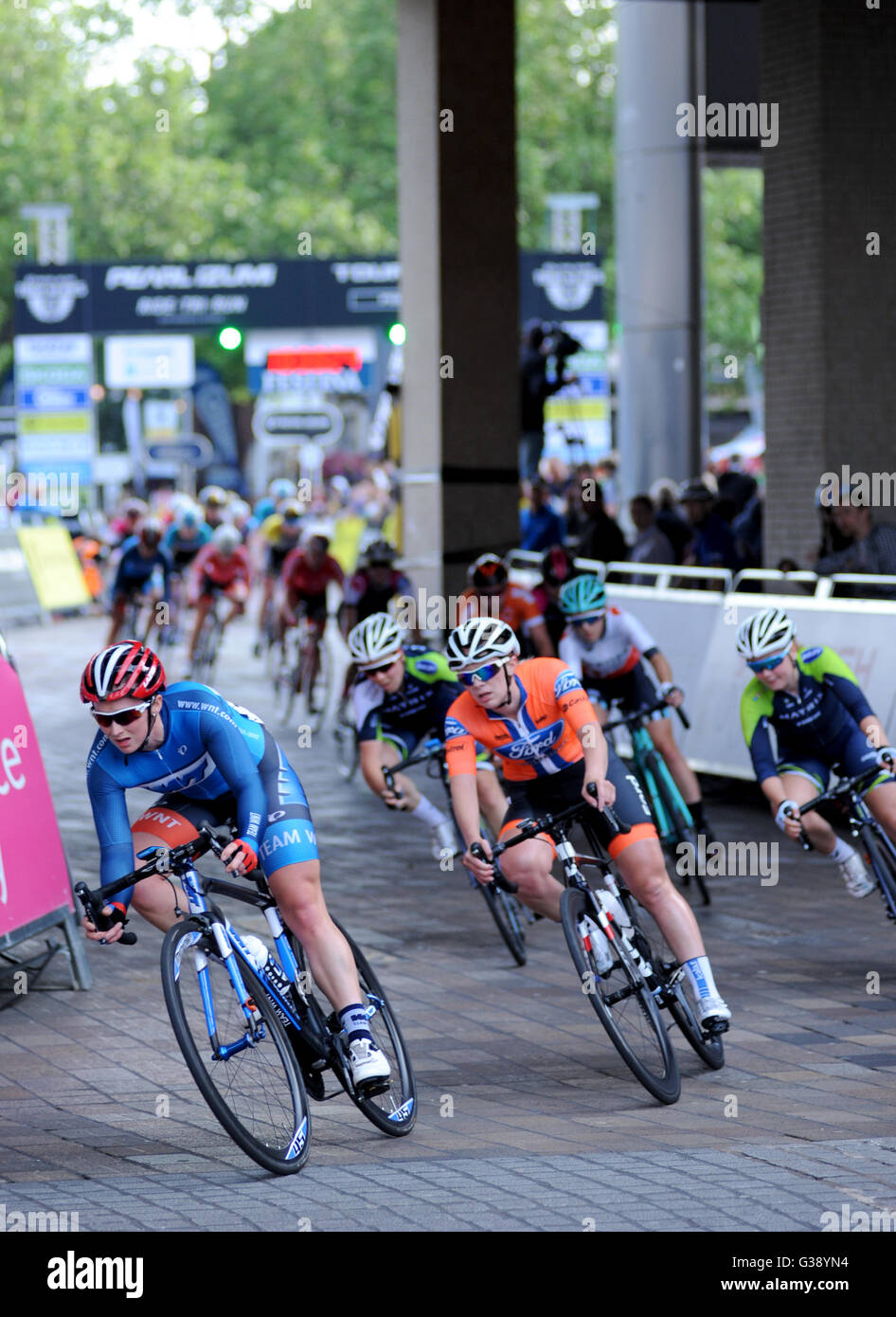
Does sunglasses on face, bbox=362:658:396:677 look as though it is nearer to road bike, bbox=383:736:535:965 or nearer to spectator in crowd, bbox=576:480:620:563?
road bike, bbox=383:736:535:965

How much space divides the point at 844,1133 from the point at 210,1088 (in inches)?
79.2

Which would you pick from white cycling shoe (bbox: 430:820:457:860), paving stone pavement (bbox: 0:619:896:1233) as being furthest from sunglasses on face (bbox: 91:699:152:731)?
white cycling shoe (bbox: 430:820:457:860)

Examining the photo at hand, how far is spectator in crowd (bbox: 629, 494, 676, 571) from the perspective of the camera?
17.2 meters

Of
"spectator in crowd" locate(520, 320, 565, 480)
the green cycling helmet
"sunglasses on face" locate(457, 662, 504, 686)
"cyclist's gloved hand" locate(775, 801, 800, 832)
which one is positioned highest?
"spectator in crowd" locate(520, 320, 565, 480)

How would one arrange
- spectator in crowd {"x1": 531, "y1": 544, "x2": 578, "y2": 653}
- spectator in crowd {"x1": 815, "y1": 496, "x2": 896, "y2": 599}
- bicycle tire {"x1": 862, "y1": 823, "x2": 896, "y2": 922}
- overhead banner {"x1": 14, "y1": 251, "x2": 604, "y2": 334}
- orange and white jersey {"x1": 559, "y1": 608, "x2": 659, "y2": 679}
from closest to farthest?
1. bicycle tire {"x1": 862, "y1": 823, "x2": 896, "y2": 922}
2. orange and white jersey {"x1": 559, "y1": 608, "x2": 659, "y2": 679}
3. spectator in crowd {"x1": 815, "y1": 496, "x2": 896, "y2": 599}
4. spectator in crowd {"x1": 531, "y1": 544, "x2": 578, "y2": 653}
5. overhead banner {"x1": 14, "y1": 251, "x2": 604, "y2": 334}

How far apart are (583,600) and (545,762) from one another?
2842 mm

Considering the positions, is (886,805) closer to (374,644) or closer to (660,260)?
(374,644)

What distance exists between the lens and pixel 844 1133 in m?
6.48

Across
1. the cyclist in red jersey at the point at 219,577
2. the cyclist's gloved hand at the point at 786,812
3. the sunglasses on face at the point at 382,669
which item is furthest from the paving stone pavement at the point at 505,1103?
the cyclist in red jersey at the point at 219,577

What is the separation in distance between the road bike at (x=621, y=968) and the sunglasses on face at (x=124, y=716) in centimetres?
141

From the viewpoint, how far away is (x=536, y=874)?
7477mm

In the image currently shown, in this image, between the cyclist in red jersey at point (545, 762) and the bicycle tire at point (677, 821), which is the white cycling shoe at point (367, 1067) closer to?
the cyclist in red jersey at point (545, 762)

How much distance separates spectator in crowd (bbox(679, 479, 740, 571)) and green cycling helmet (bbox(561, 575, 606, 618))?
19.4 ft
